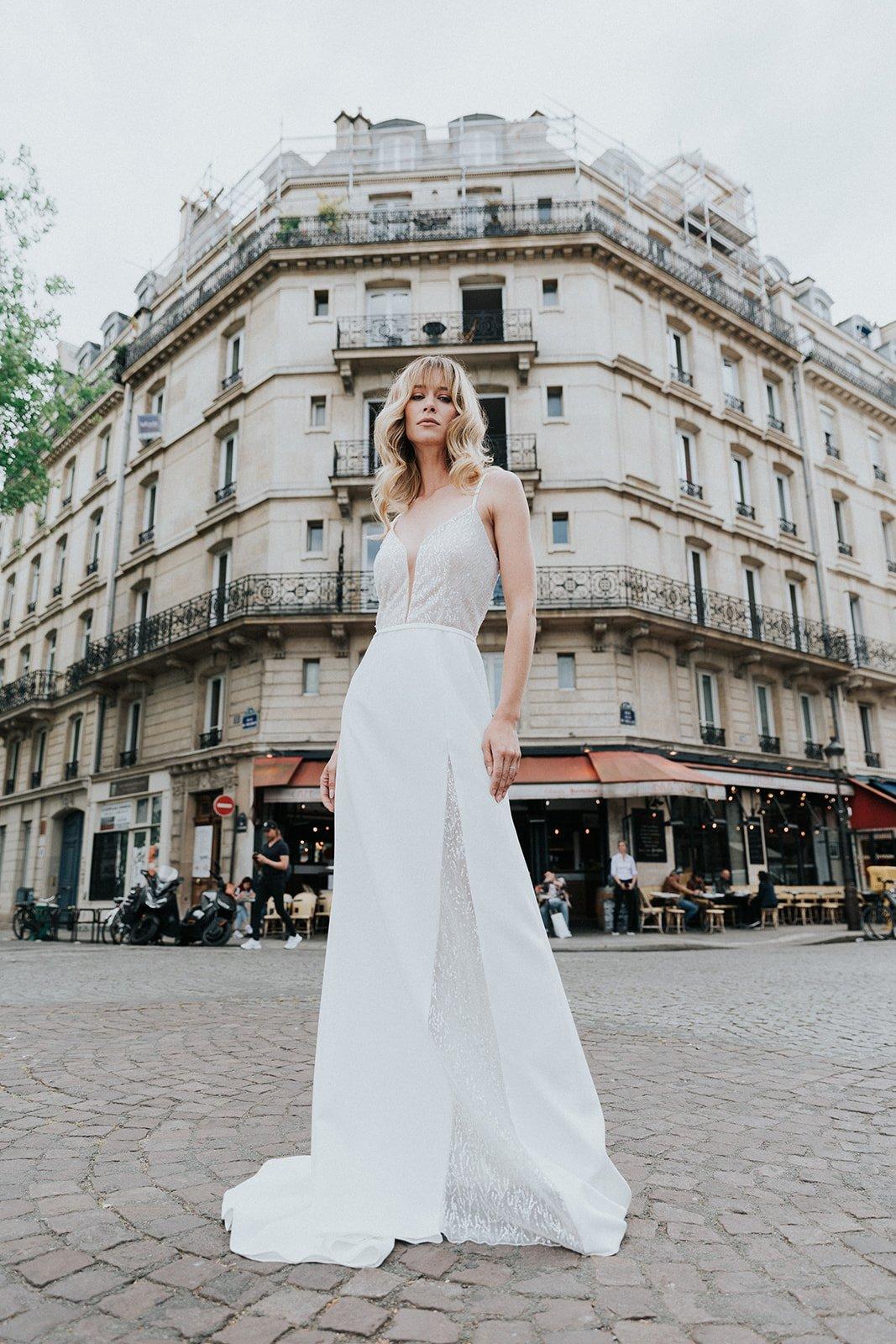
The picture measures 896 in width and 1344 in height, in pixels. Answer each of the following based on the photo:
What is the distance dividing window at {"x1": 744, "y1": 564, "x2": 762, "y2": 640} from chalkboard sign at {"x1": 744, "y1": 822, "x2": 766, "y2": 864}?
15.9ft

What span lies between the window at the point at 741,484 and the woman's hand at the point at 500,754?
2390 centimetres

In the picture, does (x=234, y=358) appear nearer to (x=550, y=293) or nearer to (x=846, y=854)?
(x=550, y=293)

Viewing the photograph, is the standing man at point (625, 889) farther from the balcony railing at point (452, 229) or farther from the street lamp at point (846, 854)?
the balcony railing at point (452, 229)

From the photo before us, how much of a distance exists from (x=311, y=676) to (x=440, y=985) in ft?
60.1

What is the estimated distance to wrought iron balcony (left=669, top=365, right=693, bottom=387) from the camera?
78.3 ft

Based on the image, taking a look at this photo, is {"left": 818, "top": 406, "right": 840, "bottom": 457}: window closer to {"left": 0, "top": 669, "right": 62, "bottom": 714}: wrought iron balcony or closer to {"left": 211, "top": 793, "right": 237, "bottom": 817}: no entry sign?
{"left": 211, "top": 793, "right": 237, "bottom": 817}: no entry sign

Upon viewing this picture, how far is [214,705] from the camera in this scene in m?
22.0

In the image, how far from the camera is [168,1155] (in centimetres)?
280

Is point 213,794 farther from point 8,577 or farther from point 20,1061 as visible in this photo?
point 8,577

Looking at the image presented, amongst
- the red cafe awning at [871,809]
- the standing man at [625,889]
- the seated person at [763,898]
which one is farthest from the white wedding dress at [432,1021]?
the red cafe awning at [871,809]

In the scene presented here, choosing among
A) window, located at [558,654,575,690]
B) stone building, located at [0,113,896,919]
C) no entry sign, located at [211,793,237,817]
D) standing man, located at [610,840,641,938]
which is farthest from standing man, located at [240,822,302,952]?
window, located at [558,654,575,690]

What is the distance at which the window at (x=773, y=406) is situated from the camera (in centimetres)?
2642

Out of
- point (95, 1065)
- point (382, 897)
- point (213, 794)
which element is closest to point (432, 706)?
point (382, 897)

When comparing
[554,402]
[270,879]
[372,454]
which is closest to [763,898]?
[270,879]
